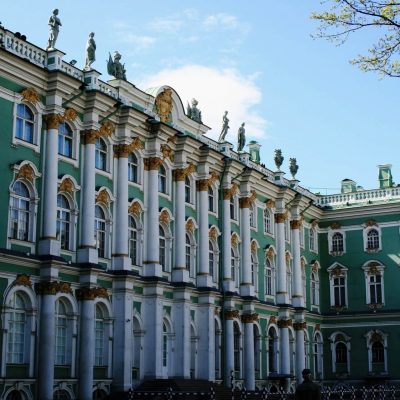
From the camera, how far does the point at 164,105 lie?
3988cm

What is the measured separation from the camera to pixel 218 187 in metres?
44.1

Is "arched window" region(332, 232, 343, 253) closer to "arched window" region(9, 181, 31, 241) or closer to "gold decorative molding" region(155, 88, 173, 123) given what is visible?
"gold decorative molding" region(155, 88, 173, 123)

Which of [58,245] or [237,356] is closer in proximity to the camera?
[58,245]

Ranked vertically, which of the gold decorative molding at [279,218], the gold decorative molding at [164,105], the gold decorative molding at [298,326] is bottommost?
the gold decorative molding at [298,326]

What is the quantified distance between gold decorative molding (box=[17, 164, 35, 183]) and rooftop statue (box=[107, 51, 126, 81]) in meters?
8.10

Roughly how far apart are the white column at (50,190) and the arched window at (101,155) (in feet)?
11.3

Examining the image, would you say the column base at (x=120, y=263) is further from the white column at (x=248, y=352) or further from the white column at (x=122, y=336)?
the white column at (x=248, y=352)

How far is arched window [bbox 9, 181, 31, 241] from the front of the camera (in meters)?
29.9

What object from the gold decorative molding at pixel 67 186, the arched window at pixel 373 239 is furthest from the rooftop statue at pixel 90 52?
the arched window at pixel 373 239

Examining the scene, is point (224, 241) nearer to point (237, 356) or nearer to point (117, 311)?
point (237, 356)

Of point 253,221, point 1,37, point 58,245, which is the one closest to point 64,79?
point 1,37

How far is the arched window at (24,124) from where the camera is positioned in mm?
30698

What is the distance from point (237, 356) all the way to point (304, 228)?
530 inches

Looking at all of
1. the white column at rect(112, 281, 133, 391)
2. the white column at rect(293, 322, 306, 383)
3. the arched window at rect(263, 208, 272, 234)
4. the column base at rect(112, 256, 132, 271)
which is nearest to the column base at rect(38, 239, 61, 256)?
the column base at rect(112, 256, 132, 271)
